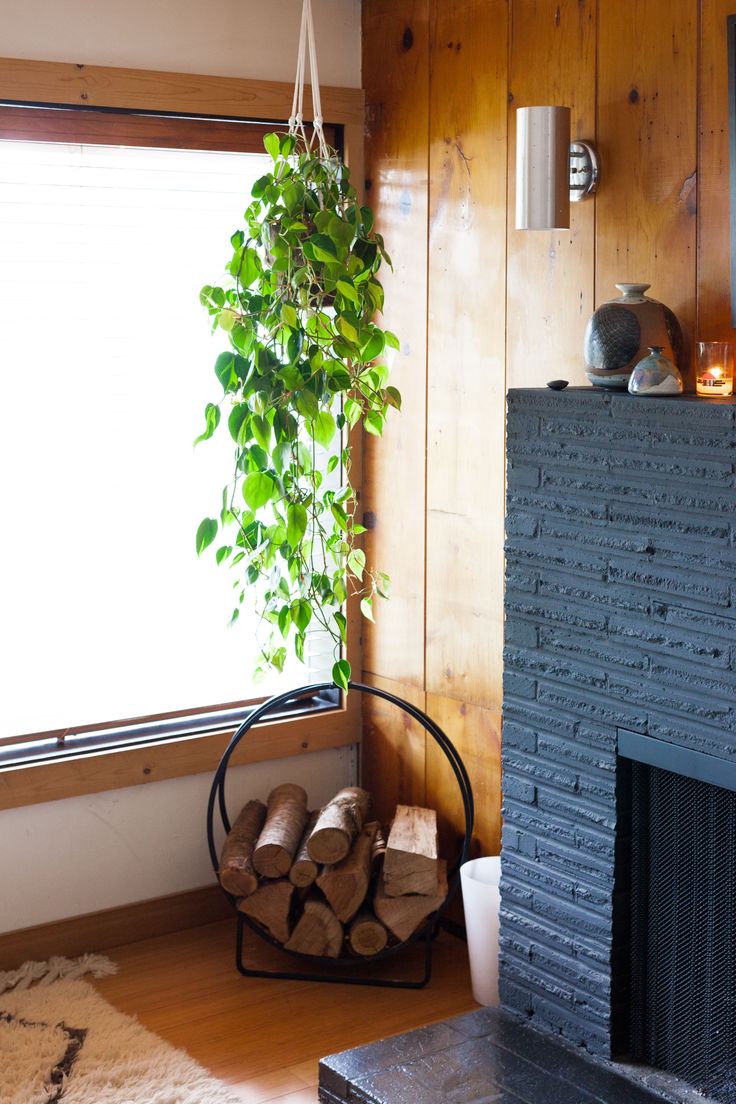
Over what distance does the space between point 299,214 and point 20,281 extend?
68 centimetres

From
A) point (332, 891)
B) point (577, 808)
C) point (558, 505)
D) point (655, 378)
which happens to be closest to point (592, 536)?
point (558, 505)

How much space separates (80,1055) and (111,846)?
0.61 meters

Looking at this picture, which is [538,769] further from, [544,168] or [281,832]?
[544,168]

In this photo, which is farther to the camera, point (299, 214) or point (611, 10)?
point (299, 214)

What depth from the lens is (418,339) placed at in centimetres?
315

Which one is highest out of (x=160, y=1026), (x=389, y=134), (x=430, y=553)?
(x=389, y=134)

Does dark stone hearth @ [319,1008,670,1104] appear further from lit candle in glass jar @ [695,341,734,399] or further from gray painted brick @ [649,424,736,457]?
lit candle in glass jar @ [695,341,734,399]

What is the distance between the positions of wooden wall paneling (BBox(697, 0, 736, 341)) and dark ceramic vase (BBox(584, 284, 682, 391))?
3.2 inches

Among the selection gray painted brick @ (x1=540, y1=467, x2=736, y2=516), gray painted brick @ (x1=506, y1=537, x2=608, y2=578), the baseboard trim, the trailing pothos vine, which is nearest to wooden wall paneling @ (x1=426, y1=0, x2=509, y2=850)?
the trailing pothos vine

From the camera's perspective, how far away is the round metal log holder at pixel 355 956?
2.90 meters

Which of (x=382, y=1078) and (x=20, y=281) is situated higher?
(x=20, y=281)

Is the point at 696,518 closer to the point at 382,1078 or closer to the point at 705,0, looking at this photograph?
the point at 705,0

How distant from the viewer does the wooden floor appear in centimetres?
257

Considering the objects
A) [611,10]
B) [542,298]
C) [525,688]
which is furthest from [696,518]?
[611,10]
